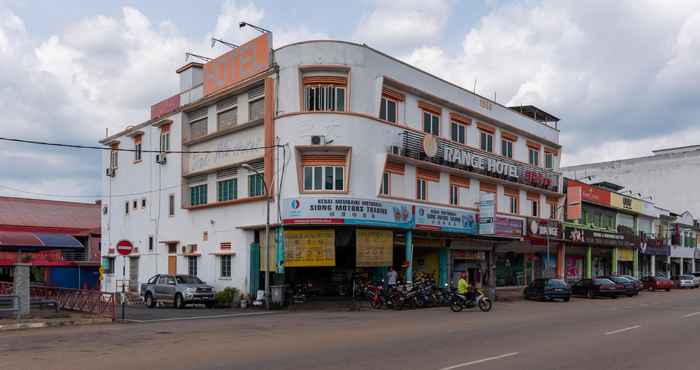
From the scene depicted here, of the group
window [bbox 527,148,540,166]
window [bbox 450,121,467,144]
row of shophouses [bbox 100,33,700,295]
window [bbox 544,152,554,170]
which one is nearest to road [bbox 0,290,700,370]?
row of shophouses [bbox 100,33,700,295]

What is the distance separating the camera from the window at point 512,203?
42219 mm

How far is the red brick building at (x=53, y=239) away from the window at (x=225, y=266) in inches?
435

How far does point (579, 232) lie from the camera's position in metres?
49.6

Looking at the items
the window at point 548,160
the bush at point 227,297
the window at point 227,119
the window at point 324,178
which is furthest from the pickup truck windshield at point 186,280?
the window at point 548,160

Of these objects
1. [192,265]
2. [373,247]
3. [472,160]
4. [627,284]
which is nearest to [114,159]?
[192,265]

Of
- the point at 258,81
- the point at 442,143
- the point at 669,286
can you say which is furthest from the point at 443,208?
the point at 669,286

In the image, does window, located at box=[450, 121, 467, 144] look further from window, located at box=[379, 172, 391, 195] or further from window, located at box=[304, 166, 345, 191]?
window, located at box=[304, 166, 345, 191]

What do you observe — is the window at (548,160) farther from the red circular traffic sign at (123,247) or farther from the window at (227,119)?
the red circular traffic sign at (123,247)

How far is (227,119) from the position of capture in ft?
115

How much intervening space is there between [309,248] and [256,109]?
7.71 m

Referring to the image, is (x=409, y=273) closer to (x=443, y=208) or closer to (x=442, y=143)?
(x=443, y=208)

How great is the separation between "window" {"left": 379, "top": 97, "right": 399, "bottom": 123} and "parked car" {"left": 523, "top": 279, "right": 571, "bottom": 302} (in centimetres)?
1274

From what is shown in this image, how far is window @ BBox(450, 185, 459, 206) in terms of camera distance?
36625 mm

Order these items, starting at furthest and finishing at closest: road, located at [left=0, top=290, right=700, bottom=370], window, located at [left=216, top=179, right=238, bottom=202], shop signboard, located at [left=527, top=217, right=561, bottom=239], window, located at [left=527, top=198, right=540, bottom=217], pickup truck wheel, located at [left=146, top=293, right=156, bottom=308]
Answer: window, located at [left=527, top=198, right=540, bottom=217]
shop signboard, located at [left=527, top=217, right=561, bottom=239]
window, located at [left=216, top=179, right=238, bottom=202]
pickup truck wheel, located at [left=146, top=293, right=156, bottom=308]
road, located at [left=0, top=290, right=700, bottom=370]
